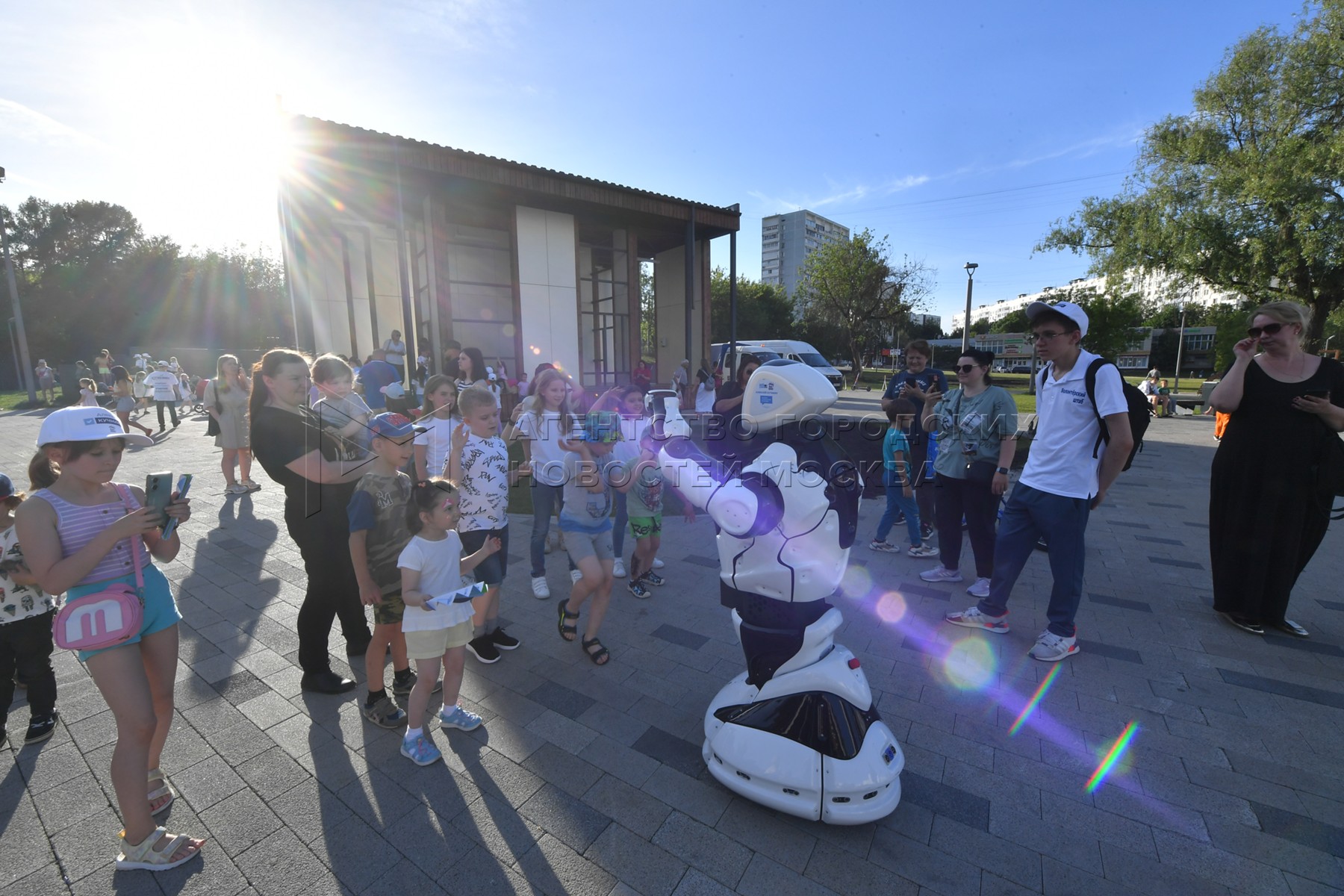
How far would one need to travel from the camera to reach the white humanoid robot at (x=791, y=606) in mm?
2096

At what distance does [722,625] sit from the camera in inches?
154

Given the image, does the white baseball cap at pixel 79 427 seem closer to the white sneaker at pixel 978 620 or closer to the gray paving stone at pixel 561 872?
the gray paving stone at pixel 561 872

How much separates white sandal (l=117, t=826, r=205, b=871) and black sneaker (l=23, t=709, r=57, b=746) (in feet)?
4.00

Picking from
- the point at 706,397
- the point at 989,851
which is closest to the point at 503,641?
the point at 989,851

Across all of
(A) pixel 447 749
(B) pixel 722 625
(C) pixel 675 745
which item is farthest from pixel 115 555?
(B) pixel 722 625

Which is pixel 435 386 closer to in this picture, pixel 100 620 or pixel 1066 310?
pixel 100 620

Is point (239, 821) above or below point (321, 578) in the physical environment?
below

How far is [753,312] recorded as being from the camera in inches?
1673

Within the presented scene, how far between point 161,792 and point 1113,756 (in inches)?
Answer: 164

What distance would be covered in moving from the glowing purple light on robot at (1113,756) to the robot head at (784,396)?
2026mm

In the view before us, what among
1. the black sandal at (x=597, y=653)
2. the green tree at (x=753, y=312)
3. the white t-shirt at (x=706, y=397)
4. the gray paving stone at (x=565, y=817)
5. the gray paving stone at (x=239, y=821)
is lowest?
the gray paving stone at (x=565, y=817)

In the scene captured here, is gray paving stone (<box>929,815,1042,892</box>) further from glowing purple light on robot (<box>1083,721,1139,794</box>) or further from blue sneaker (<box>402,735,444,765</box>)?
blue sneaker (<box>402,735,444,765</box>)

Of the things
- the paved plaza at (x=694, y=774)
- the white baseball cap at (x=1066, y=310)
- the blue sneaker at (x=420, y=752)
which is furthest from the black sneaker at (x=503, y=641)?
the white baseball cap at (x=1066, y=310)

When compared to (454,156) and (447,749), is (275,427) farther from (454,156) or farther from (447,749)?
(454,156)
